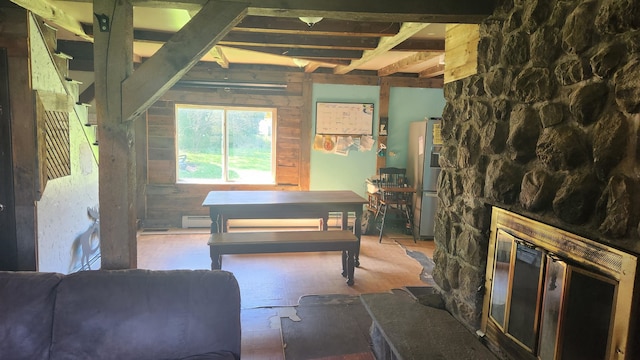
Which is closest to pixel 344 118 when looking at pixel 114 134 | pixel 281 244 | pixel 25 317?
pixel 281 244

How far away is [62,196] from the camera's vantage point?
10.8 ft

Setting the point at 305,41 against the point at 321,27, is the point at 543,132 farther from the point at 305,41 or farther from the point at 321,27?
the point at 305,41

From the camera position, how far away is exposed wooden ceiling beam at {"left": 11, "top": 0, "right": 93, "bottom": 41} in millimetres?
2418

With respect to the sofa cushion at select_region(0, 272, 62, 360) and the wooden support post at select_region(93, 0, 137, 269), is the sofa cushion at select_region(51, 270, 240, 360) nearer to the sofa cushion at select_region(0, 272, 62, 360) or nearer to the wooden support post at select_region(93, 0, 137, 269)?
the sofa cushion at select_region(0, 272, 62, 360)

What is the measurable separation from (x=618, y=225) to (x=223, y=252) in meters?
2.86

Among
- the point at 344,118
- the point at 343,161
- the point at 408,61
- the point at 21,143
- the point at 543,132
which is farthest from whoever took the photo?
the point at 343,161

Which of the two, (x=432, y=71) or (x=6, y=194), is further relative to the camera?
(x=432, y=71)

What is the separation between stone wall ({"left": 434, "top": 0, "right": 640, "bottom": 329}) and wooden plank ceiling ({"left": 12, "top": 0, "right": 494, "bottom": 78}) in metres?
0.46

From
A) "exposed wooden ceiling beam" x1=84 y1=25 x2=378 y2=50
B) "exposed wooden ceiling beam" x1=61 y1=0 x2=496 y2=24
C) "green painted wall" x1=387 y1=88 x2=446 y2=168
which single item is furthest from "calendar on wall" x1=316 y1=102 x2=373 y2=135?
"exposed wooden ceiling beam" x1=61 y1=0 x2=496 y2=24

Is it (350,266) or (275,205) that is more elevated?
(275,205)

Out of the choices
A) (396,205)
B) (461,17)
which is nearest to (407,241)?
(396,205)

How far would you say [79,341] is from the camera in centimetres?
157

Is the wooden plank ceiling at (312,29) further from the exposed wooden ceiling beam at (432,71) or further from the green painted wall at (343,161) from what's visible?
the green painted wall at (343,161)

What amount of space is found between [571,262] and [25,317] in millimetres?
2227
